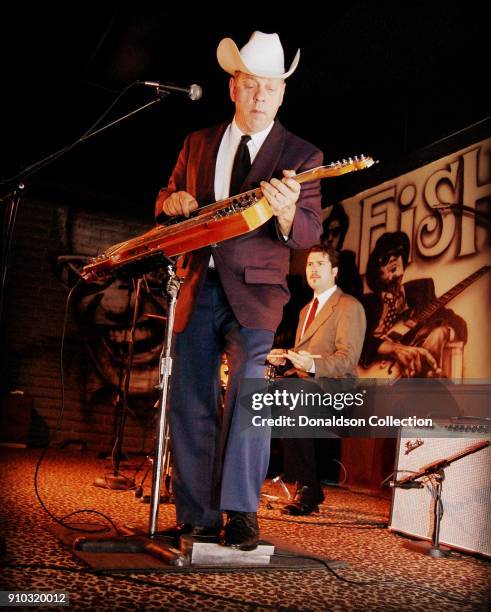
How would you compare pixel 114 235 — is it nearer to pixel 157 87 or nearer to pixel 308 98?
pixel 308 98

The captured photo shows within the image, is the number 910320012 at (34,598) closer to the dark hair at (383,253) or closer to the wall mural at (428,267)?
the wall mural at (428,267)

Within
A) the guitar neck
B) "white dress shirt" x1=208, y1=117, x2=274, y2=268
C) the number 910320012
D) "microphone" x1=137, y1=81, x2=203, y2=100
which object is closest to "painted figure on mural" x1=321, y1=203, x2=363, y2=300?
the guitar neck

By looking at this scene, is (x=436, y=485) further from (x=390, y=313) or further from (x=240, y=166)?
(x=390, y=313)

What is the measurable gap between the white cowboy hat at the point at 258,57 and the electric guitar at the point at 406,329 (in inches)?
126

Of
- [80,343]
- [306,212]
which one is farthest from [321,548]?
[80,343]

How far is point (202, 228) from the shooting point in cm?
208

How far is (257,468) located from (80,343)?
5795 mm

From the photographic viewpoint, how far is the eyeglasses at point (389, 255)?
5852 millimetres

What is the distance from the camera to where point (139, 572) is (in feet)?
5.84

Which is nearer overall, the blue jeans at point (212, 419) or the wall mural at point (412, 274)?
the blue jeans at point (212, 419)

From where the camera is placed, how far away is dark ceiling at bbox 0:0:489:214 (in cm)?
466

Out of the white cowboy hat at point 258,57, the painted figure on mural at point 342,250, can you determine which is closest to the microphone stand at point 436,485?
the white cowboy hat at point 258,57

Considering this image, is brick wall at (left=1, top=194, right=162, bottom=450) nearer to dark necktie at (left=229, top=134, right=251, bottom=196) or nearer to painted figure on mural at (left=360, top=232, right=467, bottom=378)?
painted figure on mural at (left=360, top=232, right=467, bottom=378)

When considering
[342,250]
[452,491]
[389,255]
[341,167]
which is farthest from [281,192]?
[342,250]
